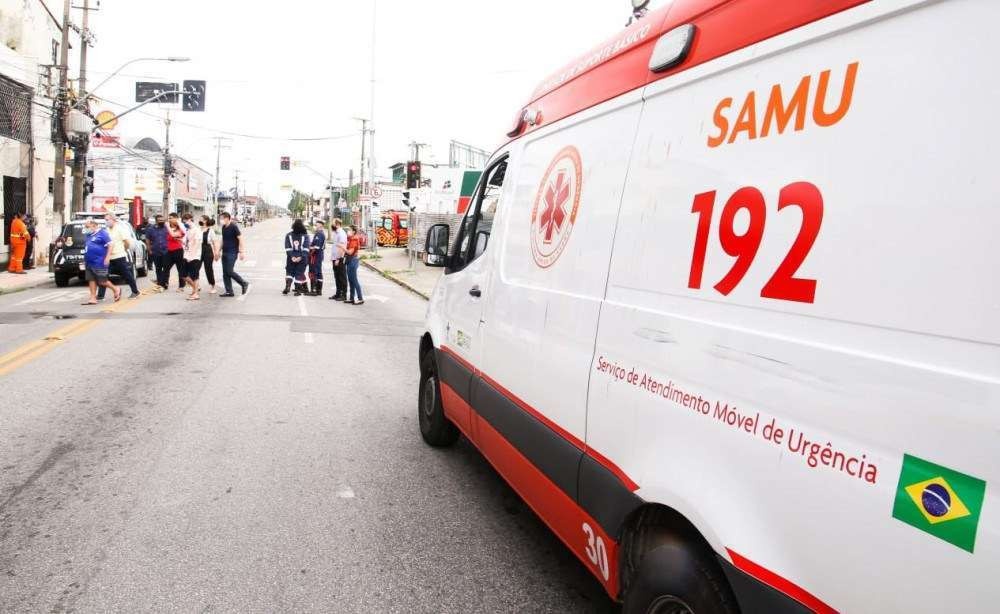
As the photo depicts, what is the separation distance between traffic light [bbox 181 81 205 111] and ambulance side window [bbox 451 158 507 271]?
33.4 metres

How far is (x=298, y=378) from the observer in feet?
24.0

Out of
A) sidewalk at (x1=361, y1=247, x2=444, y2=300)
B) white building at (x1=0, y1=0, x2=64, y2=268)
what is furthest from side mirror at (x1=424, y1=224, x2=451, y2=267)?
white building at (x1=0, y1=0, x2=64, y2=268)

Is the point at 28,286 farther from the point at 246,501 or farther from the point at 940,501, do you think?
the point at 940,501

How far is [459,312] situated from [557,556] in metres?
1.69

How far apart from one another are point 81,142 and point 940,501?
86.5ft

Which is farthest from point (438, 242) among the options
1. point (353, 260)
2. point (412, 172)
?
point (412, 172)

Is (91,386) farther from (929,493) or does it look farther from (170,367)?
(929,493)

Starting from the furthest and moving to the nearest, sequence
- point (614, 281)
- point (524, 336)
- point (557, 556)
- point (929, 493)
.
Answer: point (557, 556) → point (524, 336) → point (614, 281) → point (929, 493)

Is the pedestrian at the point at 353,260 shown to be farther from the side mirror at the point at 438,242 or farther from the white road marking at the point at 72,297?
the side mirror at the point at 438,242

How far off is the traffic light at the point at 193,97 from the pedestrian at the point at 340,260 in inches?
884

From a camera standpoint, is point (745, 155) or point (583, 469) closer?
point (745, 155)

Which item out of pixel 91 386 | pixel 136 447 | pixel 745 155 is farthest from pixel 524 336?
pixel 91 386

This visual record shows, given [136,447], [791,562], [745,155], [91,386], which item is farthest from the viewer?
[91,386]

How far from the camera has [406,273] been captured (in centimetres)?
2423
